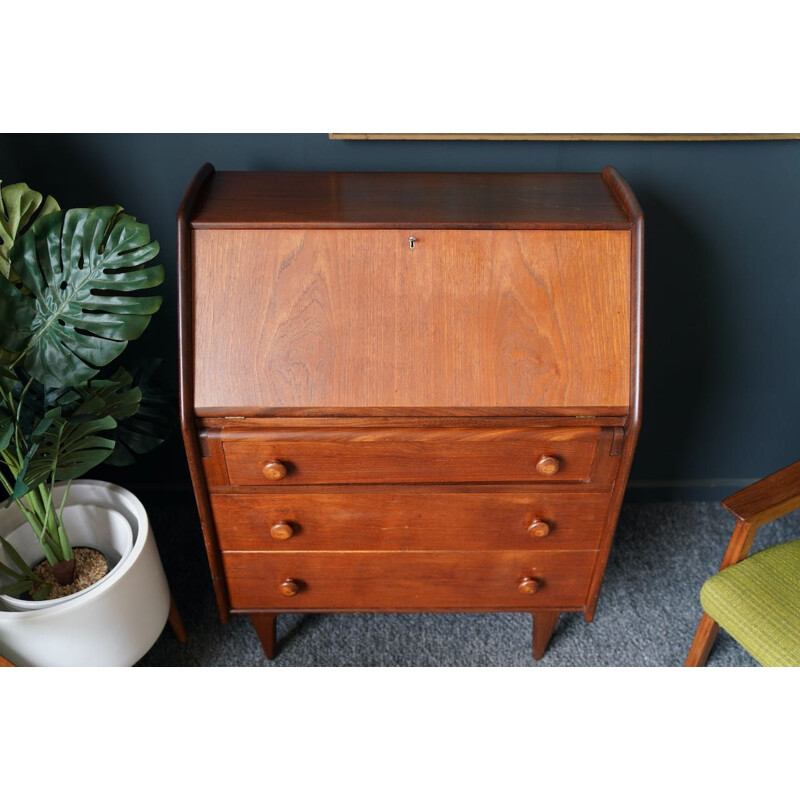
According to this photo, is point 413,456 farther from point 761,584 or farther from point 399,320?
point 761,584

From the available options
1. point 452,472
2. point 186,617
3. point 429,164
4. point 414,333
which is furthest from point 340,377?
point 186,617

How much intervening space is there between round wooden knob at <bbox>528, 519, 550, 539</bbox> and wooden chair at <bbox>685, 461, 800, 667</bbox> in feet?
1.17

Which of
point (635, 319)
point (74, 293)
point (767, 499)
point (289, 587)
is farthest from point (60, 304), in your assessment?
point (767, 499)

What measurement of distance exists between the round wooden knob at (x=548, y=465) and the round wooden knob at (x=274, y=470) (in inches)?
19.0

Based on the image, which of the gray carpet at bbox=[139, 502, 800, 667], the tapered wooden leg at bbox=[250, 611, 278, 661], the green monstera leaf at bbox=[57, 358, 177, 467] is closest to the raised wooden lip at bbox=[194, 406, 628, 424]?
the green monstera leaf at bbox=[57, 358, 177, 467]

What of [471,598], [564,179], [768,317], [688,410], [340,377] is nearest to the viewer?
[340,377]

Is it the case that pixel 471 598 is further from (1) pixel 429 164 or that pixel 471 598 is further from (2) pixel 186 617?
(1) pixel 429 164

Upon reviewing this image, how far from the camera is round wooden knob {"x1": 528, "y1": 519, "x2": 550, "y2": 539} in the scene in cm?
137

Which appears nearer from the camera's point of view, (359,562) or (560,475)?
(560,475)

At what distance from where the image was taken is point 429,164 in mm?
1547

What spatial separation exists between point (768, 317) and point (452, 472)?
104 cm

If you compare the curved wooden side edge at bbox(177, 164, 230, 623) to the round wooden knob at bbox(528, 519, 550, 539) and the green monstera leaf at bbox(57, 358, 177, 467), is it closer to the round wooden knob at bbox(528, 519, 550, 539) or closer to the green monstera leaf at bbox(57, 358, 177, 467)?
the green monstera leaf at bbox(57, 358, 177, 467)

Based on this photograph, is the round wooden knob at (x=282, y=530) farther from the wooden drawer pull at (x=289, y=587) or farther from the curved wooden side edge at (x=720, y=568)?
the curved wooden side edge at (x=720, y=568)

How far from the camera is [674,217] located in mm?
1631
